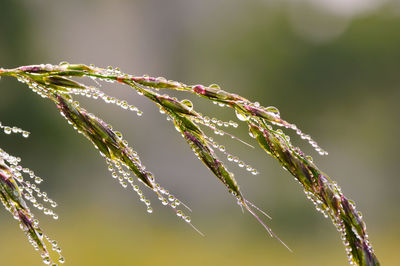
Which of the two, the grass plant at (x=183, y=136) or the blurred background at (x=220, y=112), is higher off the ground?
the blurred background at (x=220, y=112)

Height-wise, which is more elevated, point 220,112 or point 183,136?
point 220,112

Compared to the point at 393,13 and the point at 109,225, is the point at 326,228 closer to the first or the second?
the point at 109,225

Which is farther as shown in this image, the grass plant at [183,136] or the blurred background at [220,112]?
the blurred background at [220,112]

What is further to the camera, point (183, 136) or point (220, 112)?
point (220, 112)

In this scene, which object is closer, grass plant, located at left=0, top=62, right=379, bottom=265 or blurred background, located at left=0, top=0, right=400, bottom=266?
grass plant, located at left=0, top=62, right=379, bottom=265

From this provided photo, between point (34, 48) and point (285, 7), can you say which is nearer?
point (34, 48)

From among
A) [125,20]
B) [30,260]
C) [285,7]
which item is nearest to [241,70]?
[285,7]

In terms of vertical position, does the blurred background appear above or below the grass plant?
above

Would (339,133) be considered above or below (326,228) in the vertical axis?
above
